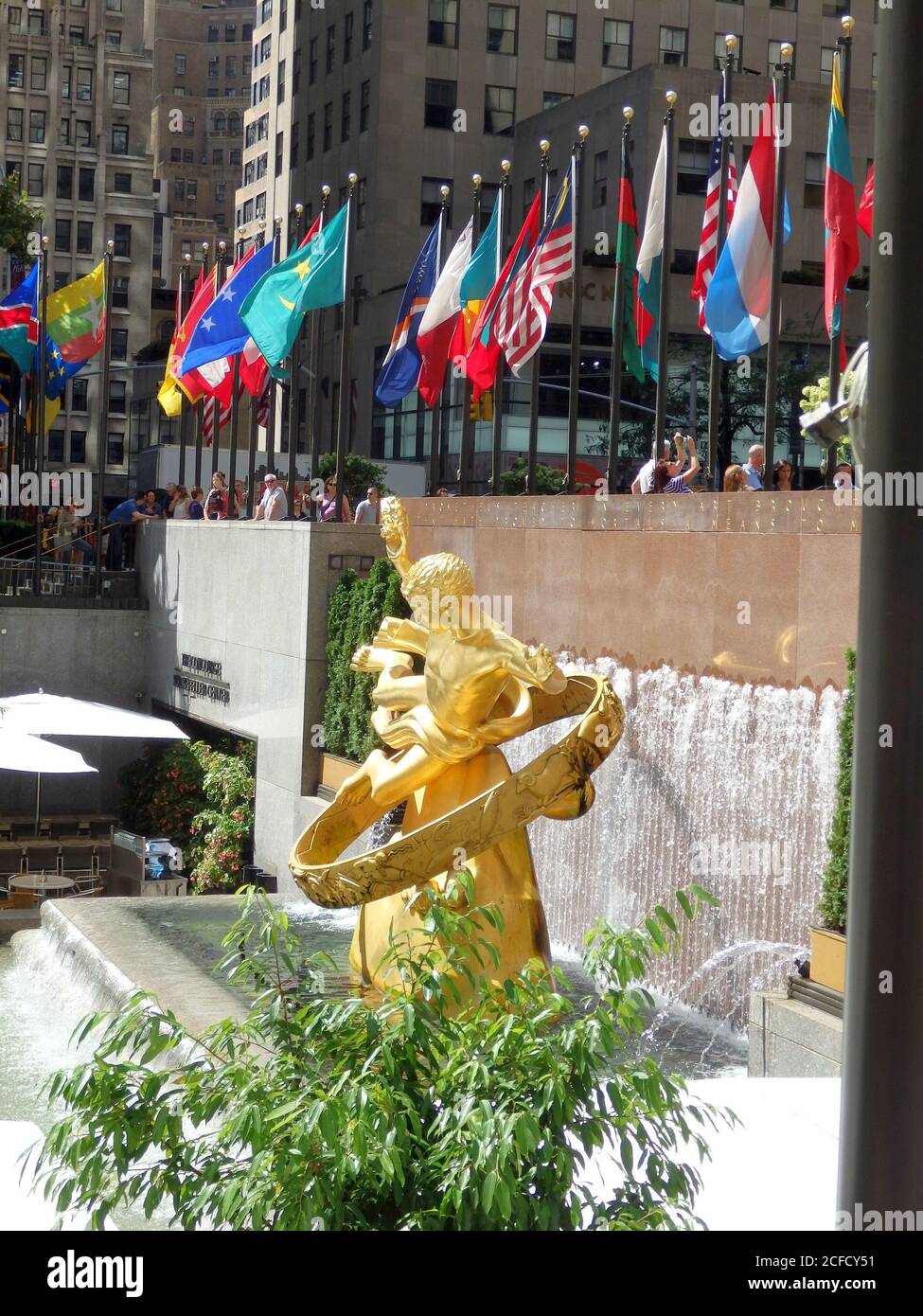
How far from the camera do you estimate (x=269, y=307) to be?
22.7m

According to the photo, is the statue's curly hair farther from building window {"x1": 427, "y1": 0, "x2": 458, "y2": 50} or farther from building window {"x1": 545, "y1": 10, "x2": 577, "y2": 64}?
building window {"x1": 545, "y1": 10, "x2": 577, "y2": 64}

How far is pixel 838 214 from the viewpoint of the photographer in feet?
52.2

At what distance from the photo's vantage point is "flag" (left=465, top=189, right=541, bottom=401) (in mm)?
19656

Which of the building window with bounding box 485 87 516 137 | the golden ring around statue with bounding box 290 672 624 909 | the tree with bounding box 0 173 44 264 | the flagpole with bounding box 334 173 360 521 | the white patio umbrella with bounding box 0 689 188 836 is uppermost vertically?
the building window with bounding box 485 87 516 137

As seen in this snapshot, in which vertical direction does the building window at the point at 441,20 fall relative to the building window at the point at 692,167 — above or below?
above

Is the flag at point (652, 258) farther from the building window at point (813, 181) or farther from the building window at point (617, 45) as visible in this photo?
the building window at point (617, 45)

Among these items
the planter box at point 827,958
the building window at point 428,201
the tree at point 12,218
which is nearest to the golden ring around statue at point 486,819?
the planter box at point 827,958

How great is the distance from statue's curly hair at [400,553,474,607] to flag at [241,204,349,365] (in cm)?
1123

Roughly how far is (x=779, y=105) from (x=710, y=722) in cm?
590

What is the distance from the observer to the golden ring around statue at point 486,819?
35.3 ft

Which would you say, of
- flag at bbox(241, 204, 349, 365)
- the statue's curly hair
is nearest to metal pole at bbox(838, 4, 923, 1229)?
the statue's curly hair

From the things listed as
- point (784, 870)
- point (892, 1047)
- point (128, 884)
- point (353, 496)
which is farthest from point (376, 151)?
point (892, 1047)

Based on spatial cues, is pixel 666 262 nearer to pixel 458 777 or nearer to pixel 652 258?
pixel 652 258

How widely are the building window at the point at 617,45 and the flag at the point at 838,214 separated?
161 ft
